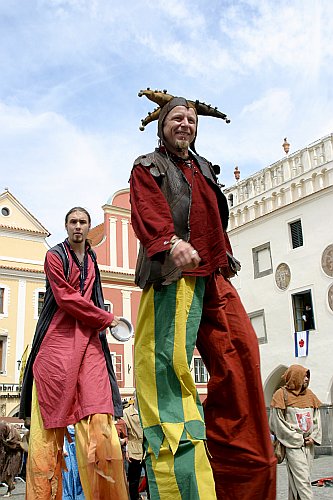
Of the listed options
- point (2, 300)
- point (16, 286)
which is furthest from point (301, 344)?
point (2, 300)

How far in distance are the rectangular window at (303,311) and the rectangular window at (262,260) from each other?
192 centimetres

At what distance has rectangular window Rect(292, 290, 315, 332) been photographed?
71.9ft

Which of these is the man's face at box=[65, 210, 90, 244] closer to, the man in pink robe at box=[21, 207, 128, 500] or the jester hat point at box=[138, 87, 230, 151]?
the man in pink robe at box=[21, 207, 128, 500]

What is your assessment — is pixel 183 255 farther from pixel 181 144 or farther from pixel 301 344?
pixel 301 344

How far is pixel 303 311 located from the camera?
2236 cm

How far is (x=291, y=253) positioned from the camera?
2298 centimetres

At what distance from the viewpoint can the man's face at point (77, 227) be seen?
3.68 metres

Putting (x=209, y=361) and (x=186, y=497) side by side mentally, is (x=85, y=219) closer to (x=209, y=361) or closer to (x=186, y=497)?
(x=209, y=361)

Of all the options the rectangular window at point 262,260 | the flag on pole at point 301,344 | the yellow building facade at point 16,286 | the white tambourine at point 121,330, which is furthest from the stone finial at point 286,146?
the white tambourine at point 121,330

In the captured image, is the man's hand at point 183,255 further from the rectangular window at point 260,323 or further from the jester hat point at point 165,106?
the rectangular window at point 260,323

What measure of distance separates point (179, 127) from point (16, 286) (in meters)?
25.1

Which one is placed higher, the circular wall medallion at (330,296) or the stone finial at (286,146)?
the stone finial at (286,146)

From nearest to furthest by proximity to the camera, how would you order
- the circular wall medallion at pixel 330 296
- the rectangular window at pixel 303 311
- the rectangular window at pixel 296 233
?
the circular wall medallion at pixel 330 296
the rectangular window at pixel 303 311
the rectangular window at pixel 296 233

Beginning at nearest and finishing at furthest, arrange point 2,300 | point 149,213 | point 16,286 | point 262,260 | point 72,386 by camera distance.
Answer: point 149,213, point 72,386, point 262,260, point 2,300, point 16,286
